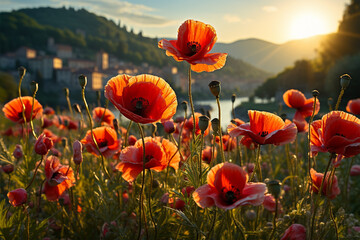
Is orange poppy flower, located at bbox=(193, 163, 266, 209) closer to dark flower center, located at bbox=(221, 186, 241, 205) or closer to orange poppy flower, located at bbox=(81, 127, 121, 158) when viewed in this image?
dark flower center, located at bbox=(221, 186, 241, 205)

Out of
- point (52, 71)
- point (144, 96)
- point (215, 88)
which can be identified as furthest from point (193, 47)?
point (52, 71)

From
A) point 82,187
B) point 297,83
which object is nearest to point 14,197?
point 82,187

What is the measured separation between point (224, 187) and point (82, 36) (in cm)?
12593

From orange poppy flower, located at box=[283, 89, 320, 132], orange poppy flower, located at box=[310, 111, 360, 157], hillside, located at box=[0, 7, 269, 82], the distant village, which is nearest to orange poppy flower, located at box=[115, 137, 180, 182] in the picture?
orange poppy flower, located at box=[310, 111, 360, 157]

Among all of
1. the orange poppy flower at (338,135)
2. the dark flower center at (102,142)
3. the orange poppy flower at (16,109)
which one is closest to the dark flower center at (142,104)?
the orange poppy flower at (338,135)

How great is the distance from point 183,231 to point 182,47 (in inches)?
40.6

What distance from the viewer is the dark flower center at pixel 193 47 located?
158 cm

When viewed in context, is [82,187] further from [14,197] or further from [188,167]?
[188,167]

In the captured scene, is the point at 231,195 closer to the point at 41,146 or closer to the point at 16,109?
the point at 41,146

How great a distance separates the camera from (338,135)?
4.57 feet

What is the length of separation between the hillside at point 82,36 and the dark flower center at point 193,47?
7150 centimetres

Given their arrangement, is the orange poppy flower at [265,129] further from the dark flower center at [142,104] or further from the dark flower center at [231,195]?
the dark flower center at [142,104]

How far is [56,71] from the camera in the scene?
75.3 metres

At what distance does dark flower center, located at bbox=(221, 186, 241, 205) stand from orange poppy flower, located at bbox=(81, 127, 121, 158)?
37.1 inches
